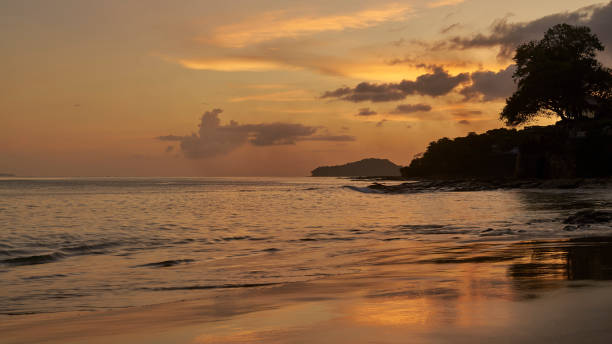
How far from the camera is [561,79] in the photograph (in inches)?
2643

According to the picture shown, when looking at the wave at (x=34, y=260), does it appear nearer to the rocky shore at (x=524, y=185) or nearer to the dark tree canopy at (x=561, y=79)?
the rocky shore at (x=524, y=185)

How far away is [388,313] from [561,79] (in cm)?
7114

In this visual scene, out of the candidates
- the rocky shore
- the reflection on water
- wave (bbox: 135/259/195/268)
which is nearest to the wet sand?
the reflection on water

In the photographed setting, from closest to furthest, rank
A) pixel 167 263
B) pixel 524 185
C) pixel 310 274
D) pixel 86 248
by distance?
pixel 310 274 → pixel 167 263 → pixel 86 248 → pixel 524 185

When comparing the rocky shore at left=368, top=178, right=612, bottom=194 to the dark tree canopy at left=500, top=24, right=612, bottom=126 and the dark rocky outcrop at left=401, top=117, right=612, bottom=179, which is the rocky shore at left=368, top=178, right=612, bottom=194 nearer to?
the dark rocky outcrop at left=401, top=117, right=612, bottom=179

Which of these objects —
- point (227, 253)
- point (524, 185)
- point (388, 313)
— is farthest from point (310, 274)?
point (524, 185)

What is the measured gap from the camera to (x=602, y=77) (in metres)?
69.3

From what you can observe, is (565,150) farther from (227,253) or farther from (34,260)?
(34,260)

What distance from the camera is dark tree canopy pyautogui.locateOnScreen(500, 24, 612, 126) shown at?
224ft

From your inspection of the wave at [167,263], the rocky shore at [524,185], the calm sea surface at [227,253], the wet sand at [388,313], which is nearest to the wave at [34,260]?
the calm sea surface at [227,253]

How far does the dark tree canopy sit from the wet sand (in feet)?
218

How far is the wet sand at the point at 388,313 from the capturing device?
441 centimetres

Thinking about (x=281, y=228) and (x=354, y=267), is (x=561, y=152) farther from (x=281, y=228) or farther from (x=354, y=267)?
(x=354, y=267)

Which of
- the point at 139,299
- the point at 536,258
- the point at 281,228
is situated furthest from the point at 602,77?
the point at 139,299
